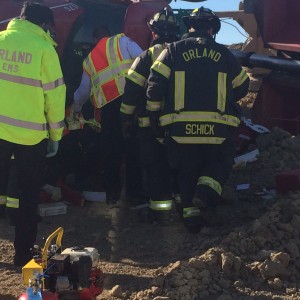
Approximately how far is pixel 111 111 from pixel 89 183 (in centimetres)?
83

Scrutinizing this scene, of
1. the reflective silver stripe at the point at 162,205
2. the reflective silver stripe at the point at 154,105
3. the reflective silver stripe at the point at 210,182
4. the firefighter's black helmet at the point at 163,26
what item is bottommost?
the reflective silver stripe at the point at 162,205

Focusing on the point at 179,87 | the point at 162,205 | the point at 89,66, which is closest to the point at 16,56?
the point at 179,87

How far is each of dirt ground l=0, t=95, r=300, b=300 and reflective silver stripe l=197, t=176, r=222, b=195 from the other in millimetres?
295

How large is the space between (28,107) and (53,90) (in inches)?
8.1

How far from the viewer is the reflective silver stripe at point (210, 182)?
475 cm

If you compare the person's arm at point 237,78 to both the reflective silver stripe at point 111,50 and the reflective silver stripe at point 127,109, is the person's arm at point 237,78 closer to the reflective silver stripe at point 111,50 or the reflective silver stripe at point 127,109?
the reflective silver stripe at point 127,109

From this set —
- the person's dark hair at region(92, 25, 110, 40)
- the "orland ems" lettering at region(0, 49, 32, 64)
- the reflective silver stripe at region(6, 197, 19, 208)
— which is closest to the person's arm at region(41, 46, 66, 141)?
the "orland ems" lettering at region(0, 49, 32, 64)

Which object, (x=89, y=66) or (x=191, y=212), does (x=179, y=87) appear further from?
(x=89, y=66)

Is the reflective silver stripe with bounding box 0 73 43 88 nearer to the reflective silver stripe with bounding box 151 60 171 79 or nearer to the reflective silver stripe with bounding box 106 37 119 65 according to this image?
the reflective silver stripe with bounding box 151 60 171 79

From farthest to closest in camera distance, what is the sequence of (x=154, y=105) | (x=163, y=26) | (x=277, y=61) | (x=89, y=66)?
(x=277, y=61)
(x=89, y=66)
(x=163, y=26)
(x=154, y=105)

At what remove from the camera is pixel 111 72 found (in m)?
5.64

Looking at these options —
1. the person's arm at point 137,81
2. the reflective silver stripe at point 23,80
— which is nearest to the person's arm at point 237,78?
the person's arm at point 137,81

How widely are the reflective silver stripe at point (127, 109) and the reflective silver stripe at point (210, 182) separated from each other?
0.91 metres

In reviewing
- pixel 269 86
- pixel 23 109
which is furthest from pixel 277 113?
pixel 23 109
